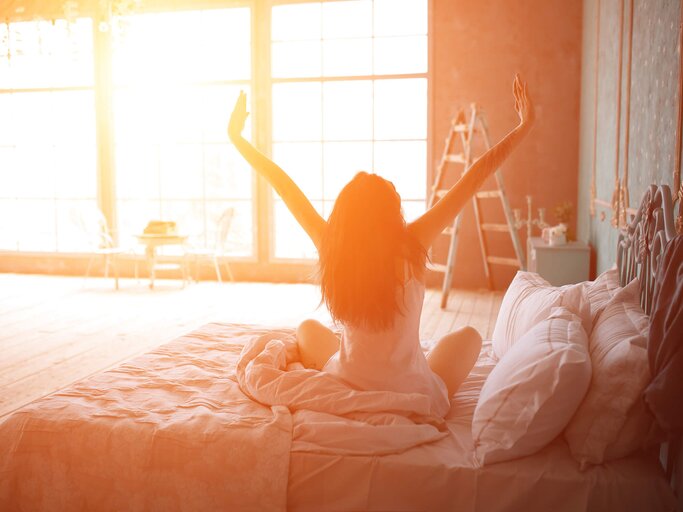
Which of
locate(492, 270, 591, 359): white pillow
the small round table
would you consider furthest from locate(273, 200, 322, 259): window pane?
locate(492, 270, 591, 359): white pillow

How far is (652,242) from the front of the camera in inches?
102

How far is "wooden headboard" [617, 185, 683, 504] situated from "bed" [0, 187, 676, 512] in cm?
3

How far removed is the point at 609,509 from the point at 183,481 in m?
1.20

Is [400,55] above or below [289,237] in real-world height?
above

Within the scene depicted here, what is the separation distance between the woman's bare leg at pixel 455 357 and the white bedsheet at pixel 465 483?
16.7 inches

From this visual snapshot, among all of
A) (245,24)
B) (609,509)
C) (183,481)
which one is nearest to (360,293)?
(183,481)

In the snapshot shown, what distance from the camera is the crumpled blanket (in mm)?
2069

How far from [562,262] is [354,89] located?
341cm

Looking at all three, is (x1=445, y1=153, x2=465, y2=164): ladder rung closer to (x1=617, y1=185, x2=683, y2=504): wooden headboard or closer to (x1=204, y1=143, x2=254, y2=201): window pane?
(x1=204, y1=143, x2=254, y2=201): window pane

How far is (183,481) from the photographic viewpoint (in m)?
2.10

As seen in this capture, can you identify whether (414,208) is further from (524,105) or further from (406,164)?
(524,105)

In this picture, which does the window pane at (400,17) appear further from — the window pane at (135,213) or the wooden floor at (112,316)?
the window pane at (135,213)

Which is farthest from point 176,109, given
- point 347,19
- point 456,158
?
point 456,158

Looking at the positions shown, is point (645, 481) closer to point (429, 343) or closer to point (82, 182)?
point (429, 343)
